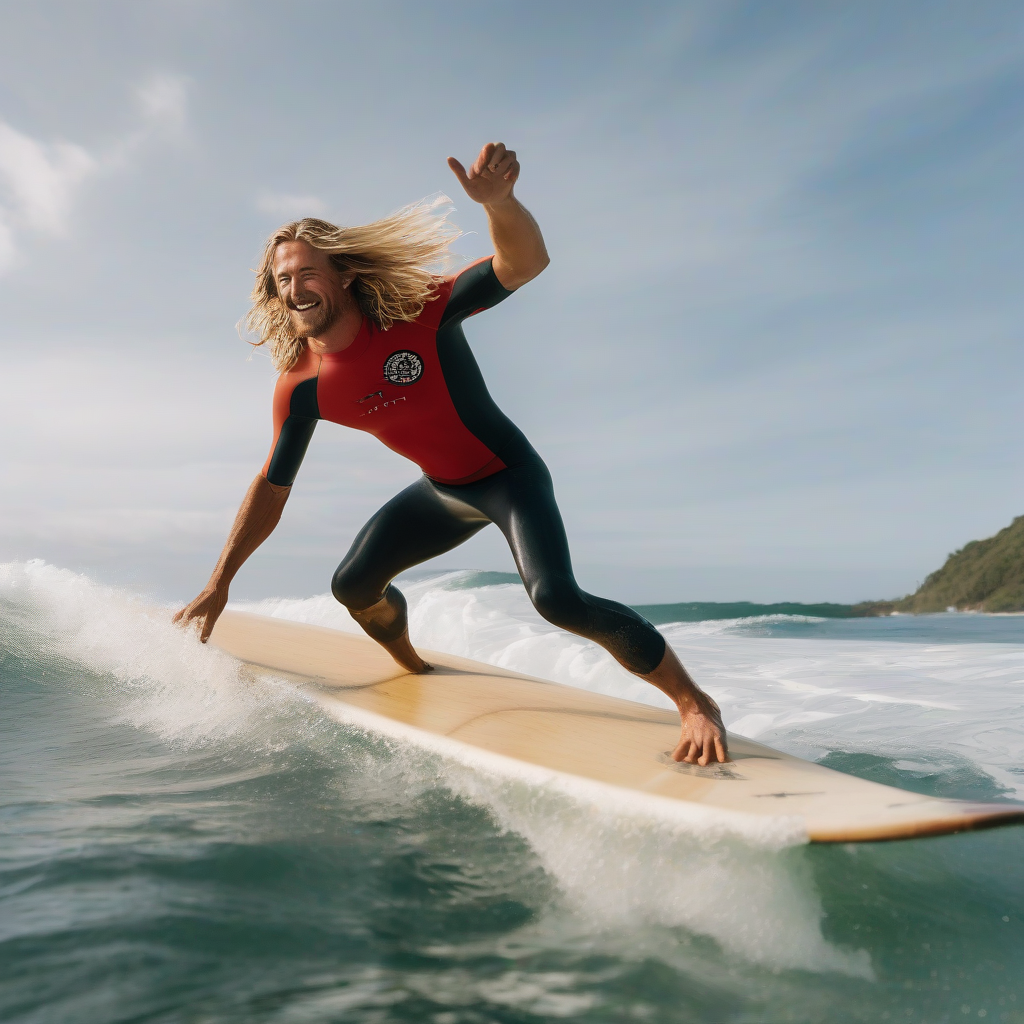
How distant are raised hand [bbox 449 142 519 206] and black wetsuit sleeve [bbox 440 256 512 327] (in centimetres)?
34

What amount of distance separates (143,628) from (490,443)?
2203mm

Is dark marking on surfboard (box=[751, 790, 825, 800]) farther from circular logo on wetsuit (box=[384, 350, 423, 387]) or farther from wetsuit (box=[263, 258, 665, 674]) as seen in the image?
circular logo on wetsuit (box=[384, 350, 423, 387])

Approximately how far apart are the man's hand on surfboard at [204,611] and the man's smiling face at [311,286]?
1.12 metres

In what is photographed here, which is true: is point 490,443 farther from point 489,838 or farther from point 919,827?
point 919,827

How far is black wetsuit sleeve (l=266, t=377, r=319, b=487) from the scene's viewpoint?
8.91 ft

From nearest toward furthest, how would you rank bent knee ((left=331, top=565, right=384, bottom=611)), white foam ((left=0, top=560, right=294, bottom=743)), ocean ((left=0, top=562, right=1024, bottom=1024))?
1. ocean ((left=0, top=562, right=1024, bottom=1024))
2. white foam ((left=0, top=560, right=294, bottom=743))
3. bent knee ((left=331, top=565, right=384, bottom=611))

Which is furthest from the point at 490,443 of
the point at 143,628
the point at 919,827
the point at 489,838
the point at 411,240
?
the point at 143,628

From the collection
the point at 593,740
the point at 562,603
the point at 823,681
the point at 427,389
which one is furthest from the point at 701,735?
the point at 823,681

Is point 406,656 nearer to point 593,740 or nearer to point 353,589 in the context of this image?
point 353,589

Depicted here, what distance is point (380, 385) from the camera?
2.58 metres

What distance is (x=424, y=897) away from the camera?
1.42 meters

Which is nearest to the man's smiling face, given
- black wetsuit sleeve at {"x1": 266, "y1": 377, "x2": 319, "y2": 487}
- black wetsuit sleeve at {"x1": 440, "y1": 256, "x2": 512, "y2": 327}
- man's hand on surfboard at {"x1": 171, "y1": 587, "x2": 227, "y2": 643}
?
black wetsuit sleeve at {"x1": 266, "y1": 377, "x2": 319, "y2": 487}

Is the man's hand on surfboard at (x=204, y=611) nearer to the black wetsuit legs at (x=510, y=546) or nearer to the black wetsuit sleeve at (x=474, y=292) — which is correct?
the black wetsuit legs at (x=510, y=546)

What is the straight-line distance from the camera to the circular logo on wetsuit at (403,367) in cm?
257
